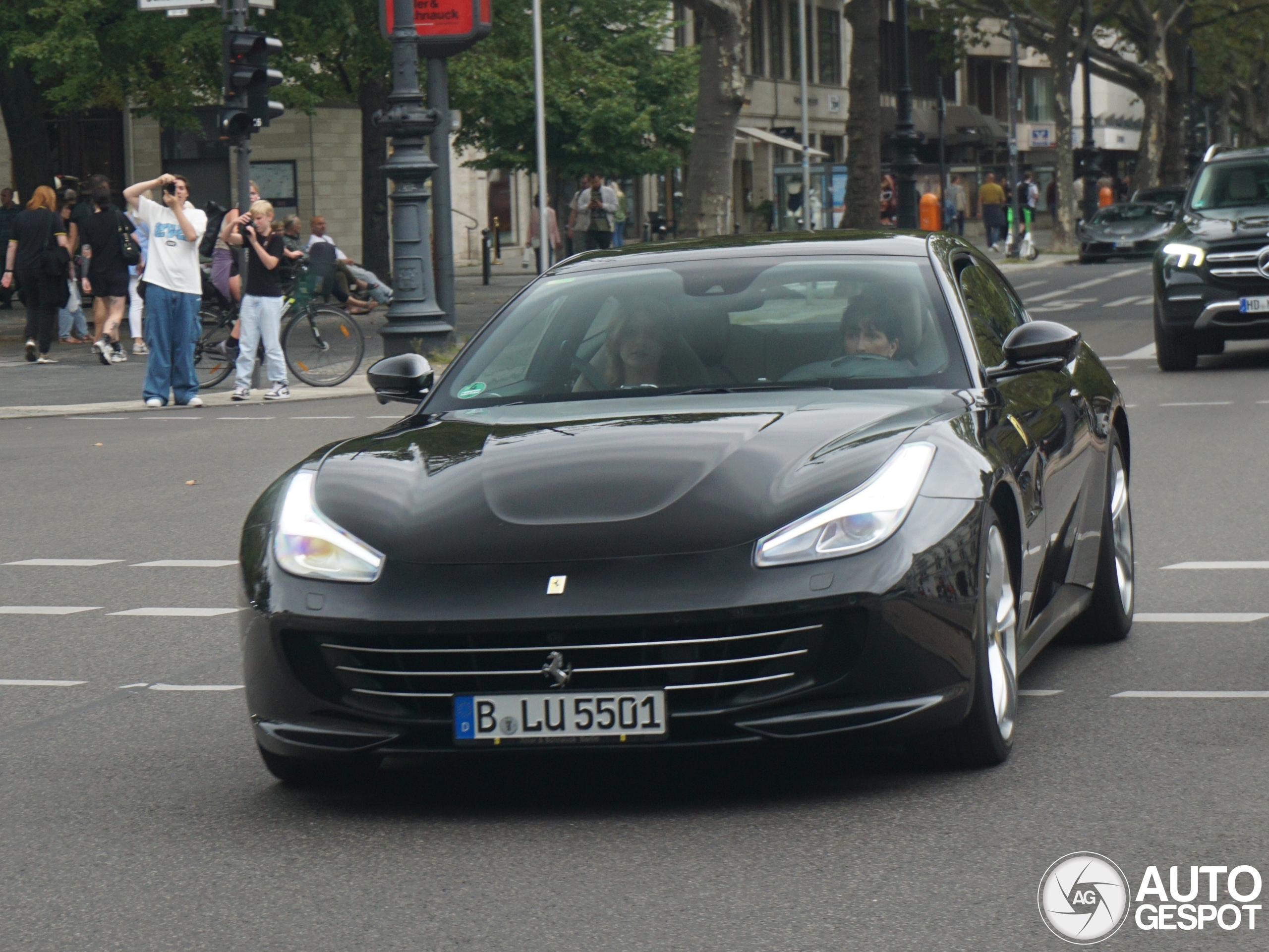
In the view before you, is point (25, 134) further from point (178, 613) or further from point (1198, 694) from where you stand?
point (1198, 694)

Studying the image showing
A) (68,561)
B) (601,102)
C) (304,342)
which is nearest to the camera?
(68,561)

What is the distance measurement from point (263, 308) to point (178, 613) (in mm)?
10947

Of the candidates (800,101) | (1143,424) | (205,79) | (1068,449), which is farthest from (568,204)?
(1068,449)

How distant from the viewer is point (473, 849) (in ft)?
15.7

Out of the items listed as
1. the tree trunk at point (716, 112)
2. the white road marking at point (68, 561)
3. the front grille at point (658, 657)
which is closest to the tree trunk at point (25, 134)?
the tree trunk at point (716, 112)

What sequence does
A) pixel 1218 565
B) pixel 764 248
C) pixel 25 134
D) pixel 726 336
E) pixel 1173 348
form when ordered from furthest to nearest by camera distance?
pixel 25 134 < pixel 1173 348 < pixel 1218 565 < pixel 764 248 < pixel 726 336

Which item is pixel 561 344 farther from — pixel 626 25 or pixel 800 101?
pixel 800 101

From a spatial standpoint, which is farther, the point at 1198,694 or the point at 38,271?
the point at 38,271

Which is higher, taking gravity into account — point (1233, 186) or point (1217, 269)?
point (1233, 186)

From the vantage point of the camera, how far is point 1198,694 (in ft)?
20.6

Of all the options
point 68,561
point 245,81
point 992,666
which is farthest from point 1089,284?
point 992,666

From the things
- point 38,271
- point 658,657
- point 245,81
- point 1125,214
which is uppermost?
point 245,81

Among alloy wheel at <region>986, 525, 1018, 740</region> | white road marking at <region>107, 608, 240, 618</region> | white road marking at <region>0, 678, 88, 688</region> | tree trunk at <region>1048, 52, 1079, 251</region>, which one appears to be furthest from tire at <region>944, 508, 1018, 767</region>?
tree trunk at <region>1048, 52, 1079, 251</region>

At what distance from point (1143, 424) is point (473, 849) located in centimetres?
1081
